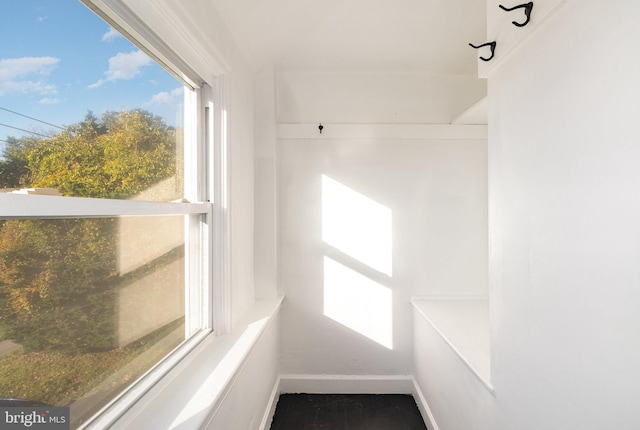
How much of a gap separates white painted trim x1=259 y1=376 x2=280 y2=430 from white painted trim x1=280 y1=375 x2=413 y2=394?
0.33 feet

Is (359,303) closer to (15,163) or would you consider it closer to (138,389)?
(138,389)

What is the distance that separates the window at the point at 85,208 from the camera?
706 millimetres

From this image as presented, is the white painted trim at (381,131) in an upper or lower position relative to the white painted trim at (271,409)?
upper

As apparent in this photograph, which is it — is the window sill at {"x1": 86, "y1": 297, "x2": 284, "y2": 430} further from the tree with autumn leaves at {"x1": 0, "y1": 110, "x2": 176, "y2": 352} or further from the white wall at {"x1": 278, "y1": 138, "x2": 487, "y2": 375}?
the white wall at {"x1": 278, "y1": 138, "x2": 487, "y2": 375}

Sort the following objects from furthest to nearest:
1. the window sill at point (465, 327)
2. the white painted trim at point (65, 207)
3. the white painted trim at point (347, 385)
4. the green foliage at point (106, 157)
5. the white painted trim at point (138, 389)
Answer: the white painted trim at point (347, 385), the window sill at point (465, 327), the white painted trim at point (138, 389), the green foliage at point (106, 157), the white painted trim at point (65, 207)

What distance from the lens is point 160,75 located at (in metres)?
1.28

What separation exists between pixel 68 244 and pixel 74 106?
0.36 meters

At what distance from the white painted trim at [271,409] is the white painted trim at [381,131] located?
185cm

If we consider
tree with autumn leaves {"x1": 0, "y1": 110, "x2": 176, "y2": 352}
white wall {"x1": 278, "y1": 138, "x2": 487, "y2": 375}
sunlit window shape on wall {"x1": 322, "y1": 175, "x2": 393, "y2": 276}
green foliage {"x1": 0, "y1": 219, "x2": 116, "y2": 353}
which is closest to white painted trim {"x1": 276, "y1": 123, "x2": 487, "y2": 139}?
white wall {"x1": 278, "y1": 138, "x2": 487, "y2": 375}

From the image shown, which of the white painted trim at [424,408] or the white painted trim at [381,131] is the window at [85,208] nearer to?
the white painted trim at [381,131]

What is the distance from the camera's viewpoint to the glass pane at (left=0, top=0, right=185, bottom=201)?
0.71 m

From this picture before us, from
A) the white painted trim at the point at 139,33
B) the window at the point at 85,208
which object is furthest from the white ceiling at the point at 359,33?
the window at the point at 85,208

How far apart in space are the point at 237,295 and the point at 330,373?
1.11 metres

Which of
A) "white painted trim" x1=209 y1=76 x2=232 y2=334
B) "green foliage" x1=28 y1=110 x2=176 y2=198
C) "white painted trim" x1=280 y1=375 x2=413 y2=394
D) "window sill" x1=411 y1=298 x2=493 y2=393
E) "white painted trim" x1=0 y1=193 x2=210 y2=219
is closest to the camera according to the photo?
"white painted trim" x1=0 y1=193 x2=210 y2=219
